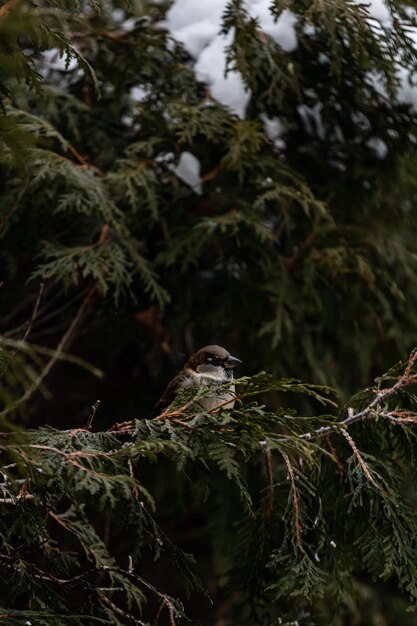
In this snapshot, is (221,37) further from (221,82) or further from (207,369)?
(207,369)

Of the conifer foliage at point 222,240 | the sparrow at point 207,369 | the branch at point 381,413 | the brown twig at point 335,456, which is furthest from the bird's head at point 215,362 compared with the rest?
the branch at point 381,413

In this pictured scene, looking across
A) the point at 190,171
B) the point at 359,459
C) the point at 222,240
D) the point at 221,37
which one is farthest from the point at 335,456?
the point at 221,37

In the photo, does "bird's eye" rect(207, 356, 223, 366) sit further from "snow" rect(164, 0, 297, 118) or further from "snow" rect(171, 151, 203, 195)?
"snow" rect(164, 0, 297, 118)

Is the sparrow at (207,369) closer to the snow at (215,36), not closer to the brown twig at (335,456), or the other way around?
the brown twig at (335,456)

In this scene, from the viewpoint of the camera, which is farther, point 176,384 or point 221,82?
point 221,82

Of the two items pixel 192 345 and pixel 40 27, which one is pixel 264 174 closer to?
pixel 192 345

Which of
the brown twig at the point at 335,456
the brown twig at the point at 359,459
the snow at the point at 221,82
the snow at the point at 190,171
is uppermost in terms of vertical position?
the brown twig at the point at 359,459

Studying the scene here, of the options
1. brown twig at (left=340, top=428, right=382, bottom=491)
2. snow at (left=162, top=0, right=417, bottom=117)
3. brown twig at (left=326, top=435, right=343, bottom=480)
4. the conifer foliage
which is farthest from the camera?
snow at (left=162, top=0, right=417, bottom=117)

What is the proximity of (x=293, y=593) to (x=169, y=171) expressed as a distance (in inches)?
89.6

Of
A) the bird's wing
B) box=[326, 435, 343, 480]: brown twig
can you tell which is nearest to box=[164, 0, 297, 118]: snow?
the bird's wing

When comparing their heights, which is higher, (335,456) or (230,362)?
(335,456)

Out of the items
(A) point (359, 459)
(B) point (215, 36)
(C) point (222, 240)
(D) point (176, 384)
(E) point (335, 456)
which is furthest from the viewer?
(B) point (215, 36)

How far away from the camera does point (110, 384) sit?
482cm

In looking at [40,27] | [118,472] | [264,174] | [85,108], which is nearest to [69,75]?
[85,108]
